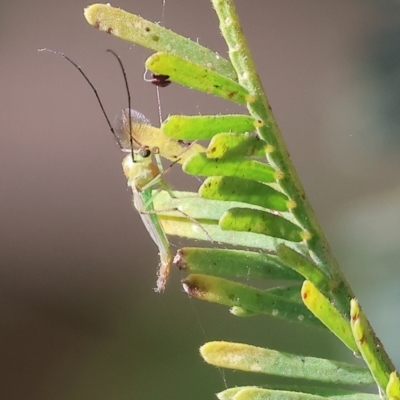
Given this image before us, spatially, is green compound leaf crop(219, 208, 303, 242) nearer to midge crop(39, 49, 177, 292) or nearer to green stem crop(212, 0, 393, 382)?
green stem crop(212, 0, 393, 382)

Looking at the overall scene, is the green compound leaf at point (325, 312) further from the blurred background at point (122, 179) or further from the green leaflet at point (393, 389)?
the blurred background at point (122, 179)

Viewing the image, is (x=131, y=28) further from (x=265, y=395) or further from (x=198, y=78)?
(x=265, y=395)

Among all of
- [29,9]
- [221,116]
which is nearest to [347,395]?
[221,116]

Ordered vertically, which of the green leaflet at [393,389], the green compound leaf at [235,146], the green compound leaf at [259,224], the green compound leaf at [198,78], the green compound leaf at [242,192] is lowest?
the green leaflet at [393,389]

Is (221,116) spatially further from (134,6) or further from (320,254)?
(134,6)

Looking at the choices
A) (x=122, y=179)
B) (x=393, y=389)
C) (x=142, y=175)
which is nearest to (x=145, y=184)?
(x=142, y=175)

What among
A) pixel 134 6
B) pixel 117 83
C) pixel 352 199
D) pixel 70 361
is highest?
pixel 134 6

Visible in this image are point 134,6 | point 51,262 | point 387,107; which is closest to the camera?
point 387,107

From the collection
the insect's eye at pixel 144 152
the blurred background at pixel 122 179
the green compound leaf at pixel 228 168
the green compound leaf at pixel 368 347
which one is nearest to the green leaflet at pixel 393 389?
the green compound leaf at pixel 368 347
